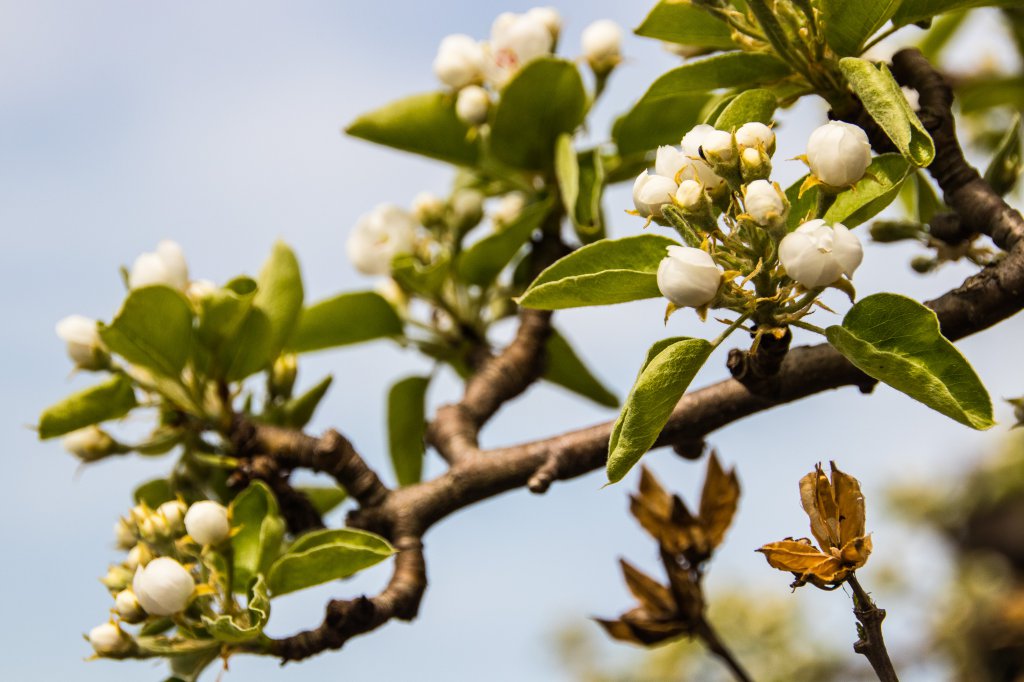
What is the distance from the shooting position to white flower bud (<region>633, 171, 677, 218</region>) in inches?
40.1

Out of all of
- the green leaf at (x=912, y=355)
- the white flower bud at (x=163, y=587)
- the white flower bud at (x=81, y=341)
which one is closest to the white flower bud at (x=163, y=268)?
the white flower bud at (x=81, y=341)

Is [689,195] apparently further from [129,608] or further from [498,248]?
[129,608]

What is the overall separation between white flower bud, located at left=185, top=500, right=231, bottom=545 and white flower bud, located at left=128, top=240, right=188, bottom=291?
0.40 m

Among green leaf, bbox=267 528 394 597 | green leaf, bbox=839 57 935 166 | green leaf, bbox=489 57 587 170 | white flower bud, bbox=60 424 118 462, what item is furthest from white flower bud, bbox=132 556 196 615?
green leaf, bbox=839 57 935 166

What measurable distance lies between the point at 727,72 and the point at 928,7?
0.21 m

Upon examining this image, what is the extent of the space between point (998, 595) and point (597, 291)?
3.50 metres

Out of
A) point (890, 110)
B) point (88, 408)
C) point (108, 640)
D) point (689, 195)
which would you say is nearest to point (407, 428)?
point (88, 408)

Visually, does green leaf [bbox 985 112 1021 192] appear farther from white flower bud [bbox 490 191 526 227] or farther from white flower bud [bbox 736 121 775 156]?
white flower bud [bbox 490 191 526 227]

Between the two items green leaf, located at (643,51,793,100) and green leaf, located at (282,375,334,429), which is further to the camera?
green leaf, located at (282,375,334,429)

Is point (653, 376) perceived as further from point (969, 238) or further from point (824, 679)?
point (824, 679)

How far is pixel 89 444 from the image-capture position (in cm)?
168

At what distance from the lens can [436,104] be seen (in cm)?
175

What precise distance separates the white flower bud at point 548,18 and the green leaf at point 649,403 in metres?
0.96

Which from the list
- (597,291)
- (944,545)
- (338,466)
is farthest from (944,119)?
(944,545)
